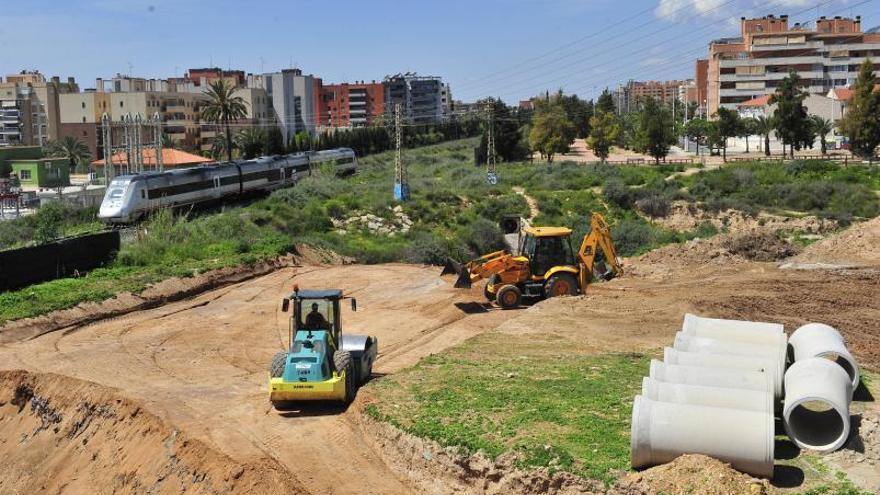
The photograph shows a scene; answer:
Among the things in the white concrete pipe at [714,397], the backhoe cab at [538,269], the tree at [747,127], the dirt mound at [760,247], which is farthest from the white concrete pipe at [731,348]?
the tree at [747,127]

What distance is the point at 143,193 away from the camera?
156 feet

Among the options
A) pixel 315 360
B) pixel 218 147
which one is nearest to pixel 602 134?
pixel 218 147

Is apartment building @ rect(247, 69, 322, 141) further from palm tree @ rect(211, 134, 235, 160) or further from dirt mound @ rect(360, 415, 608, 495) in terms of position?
dirt mound @ rect(360, 415, 608, 495)

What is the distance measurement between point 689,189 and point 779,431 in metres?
48.2

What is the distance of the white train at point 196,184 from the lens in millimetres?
46781

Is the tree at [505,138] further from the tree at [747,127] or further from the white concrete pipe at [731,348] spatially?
the white concrete pipe at [731,348]

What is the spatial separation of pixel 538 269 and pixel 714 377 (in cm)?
1423

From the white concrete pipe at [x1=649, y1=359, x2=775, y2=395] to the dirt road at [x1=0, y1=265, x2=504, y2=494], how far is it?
15.0ft

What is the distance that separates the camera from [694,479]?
1198 cm

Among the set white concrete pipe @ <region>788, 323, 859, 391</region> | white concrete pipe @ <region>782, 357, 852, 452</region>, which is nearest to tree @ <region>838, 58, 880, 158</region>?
white concrete pipe @ <region>788, 323, 859, 391</region>

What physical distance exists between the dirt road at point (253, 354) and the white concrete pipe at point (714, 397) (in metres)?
4.28

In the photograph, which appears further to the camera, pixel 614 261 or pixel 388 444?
pixel 614 261

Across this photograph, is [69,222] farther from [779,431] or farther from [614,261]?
[779,431]

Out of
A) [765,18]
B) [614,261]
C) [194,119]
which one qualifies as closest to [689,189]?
[614,261]
